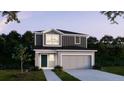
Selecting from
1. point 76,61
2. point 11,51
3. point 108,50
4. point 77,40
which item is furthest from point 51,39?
point 108,50

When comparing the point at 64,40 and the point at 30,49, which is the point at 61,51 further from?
the point at 30,49

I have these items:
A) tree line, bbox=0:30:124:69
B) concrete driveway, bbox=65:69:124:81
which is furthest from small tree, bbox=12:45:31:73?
concrete driveway, bbox=65:69:124:81

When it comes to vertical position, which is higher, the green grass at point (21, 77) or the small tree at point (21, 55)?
the small tree at point (21, 55)

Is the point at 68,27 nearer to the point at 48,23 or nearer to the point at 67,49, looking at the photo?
the point at 48,23

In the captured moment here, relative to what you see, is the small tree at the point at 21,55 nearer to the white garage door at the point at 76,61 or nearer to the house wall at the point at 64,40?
the house wall at the point at 64,40

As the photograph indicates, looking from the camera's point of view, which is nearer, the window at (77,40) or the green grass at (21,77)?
the green grass at (21,77)

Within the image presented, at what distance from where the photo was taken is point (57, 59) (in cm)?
3344

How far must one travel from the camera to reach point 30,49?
3603 cm

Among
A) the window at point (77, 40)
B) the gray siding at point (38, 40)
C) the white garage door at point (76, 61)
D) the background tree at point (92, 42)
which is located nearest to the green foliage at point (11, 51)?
the gray siding at point (38, 40)

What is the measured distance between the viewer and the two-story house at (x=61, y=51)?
3334 cm

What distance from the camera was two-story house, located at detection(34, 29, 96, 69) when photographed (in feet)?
109

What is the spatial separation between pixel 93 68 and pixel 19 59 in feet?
25.0

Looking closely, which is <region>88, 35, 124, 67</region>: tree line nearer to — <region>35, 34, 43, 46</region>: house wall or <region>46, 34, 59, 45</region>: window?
<region>46, 34, 59, 45</region>: window

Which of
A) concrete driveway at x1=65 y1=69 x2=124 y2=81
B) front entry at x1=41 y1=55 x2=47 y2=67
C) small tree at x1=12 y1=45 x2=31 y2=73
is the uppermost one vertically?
small tree at x1=12 y1=45 x2=31 y2=73
